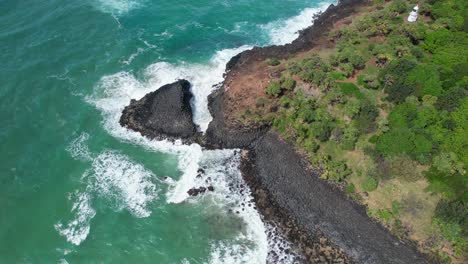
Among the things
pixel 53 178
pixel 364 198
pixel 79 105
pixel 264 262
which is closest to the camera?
pixel 264 262

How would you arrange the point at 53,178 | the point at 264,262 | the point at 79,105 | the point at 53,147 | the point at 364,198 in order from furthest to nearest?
the point at 79,105, the point at 53,147, the point at 53,178, the point at 364,198, the point at 264,262

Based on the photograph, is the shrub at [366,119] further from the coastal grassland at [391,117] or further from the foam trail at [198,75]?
the foam trail at [198,75]

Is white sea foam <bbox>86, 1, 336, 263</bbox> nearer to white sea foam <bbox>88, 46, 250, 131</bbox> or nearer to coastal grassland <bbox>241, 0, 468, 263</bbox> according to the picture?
white sea foam <bbox>88, 46, 250, 131</bbox>

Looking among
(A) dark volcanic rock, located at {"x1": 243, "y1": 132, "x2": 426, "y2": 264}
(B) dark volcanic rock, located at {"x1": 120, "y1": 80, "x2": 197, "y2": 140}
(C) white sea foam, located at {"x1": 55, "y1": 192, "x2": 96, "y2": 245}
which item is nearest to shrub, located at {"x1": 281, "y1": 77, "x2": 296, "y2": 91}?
(A) dark volcanic rock, located at {"x1": 243, "y1": 132, "x2": 426, "y2": 264}

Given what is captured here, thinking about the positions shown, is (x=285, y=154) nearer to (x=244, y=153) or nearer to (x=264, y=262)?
(x=244, y=153)

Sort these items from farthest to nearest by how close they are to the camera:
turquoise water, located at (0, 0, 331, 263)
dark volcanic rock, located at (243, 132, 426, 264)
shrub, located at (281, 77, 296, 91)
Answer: shrub, located at (281, 77, 296, 91) < turquoise water, located at (0, 0, 331, 263) < dark volcanic rock, located at (243, 132, 426, 264)

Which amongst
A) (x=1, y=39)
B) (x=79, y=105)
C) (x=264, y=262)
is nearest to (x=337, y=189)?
(x=264, y=262)

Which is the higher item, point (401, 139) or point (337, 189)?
point (401, 139)
